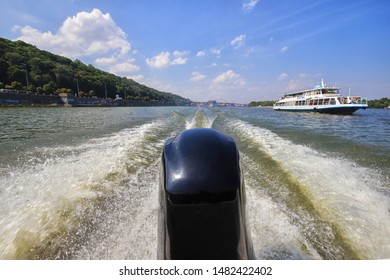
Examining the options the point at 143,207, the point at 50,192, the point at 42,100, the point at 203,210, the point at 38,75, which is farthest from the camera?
the point at 38,75

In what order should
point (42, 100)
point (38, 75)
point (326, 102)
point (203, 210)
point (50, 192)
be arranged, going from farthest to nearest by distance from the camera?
point (38, 75)
point (42, 100)
point (326, 102)
point (50, 192)
point (203, 210)

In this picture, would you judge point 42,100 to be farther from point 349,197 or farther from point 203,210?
point 203,210

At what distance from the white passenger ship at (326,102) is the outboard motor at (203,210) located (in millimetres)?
41407

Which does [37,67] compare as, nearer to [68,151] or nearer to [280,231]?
[68,151]

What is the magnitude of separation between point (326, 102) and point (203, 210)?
1812 inches

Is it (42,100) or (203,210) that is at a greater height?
(42,100)

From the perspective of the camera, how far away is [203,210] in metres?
1.04

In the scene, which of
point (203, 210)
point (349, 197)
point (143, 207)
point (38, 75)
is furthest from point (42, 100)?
point (203, 210)

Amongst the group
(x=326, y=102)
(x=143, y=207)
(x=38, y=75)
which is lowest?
(x=143, y=207)

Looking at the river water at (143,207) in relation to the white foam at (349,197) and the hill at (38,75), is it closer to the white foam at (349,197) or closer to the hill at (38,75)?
the white foam at (349,197)

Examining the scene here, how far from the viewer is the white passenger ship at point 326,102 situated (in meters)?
34.9

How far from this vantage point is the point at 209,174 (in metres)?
1.08

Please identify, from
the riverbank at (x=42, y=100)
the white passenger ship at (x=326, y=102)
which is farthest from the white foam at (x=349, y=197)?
the riverbank at (x=42, y=100)

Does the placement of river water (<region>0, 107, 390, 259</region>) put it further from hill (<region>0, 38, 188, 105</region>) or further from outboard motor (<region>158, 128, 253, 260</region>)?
hill (<region>0, 38, 188, 105</region>)
